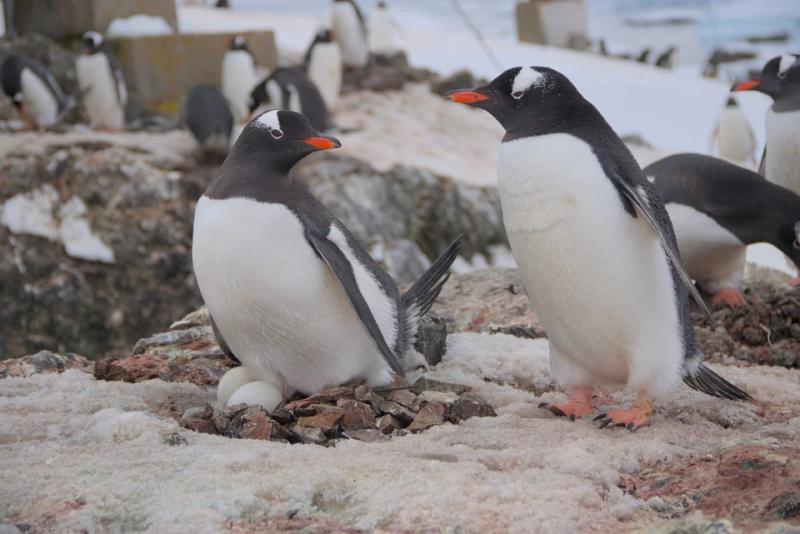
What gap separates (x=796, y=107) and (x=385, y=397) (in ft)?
9.59

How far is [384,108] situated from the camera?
440 inches

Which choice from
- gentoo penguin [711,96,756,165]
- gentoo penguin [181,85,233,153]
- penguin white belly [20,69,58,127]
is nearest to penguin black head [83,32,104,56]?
penguin white belly [20,69,58,127]

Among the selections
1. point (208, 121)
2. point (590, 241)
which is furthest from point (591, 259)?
point (208, 121)

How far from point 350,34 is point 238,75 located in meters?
2.55

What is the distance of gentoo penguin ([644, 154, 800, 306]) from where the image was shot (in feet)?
13.3

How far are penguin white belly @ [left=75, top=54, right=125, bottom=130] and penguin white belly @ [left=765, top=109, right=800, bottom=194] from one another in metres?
6.29

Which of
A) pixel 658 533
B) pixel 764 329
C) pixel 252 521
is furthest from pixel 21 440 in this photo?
pixel 764 329

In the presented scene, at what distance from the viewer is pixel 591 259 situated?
276cm

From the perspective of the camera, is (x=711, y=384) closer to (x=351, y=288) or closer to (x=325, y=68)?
(x=351, y=288)

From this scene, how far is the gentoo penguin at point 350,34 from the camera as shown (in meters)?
12.9

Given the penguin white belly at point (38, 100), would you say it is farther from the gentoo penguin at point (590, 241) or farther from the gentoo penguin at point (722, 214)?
the gentoo penguin at point (590, 241)

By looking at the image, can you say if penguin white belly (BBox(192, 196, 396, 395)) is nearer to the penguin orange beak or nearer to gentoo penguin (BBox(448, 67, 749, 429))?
the penguin orange beak

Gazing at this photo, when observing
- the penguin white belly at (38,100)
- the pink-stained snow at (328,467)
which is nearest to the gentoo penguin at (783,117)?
the pink-stained snow at (328,467)

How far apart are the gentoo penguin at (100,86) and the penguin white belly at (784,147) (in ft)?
20.7
